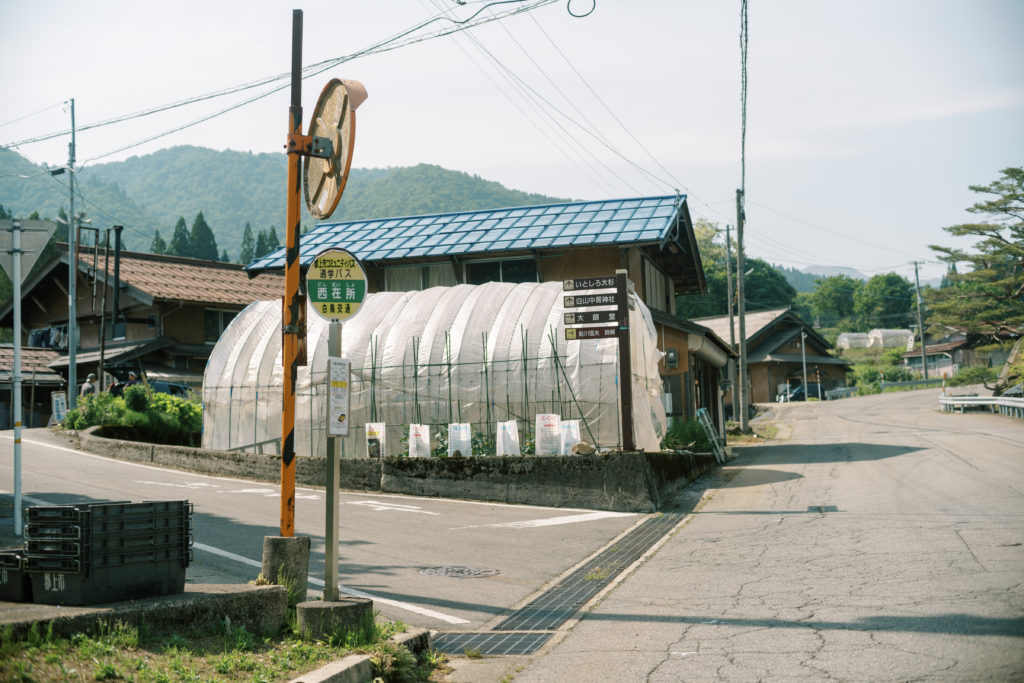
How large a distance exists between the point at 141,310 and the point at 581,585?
3201 cm

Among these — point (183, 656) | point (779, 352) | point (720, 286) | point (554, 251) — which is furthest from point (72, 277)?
point (720, 286)

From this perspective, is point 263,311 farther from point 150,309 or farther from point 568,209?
point 150,309

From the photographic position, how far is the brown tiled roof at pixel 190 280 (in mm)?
35094

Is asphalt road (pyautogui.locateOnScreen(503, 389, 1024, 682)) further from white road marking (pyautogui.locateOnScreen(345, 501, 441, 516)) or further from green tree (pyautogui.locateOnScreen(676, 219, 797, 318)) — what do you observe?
green tree (pyautogui.locateOnScreen(676, 219, 797, 318))

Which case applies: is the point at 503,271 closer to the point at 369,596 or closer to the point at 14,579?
the point at 369,596

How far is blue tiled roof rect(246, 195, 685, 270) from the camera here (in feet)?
82.2

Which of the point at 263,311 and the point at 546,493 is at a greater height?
the point at 263,311

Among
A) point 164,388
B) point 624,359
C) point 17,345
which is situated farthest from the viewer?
point 164,388

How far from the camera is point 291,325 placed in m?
7.01

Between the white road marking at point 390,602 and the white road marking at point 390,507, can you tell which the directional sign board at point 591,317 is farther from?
the white road marking at point 390,602

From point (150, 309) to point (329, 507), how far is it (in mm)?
32640

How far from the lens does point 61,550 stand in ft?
17.6

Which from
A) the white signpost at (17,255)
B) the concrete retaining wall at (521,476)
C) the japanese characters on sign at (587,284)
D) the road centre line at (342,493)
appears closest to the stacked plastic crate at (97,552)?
the white signpost at (17,255)

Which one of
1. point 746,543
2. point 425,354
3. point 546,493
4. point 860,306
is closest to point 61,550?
point 746,543
